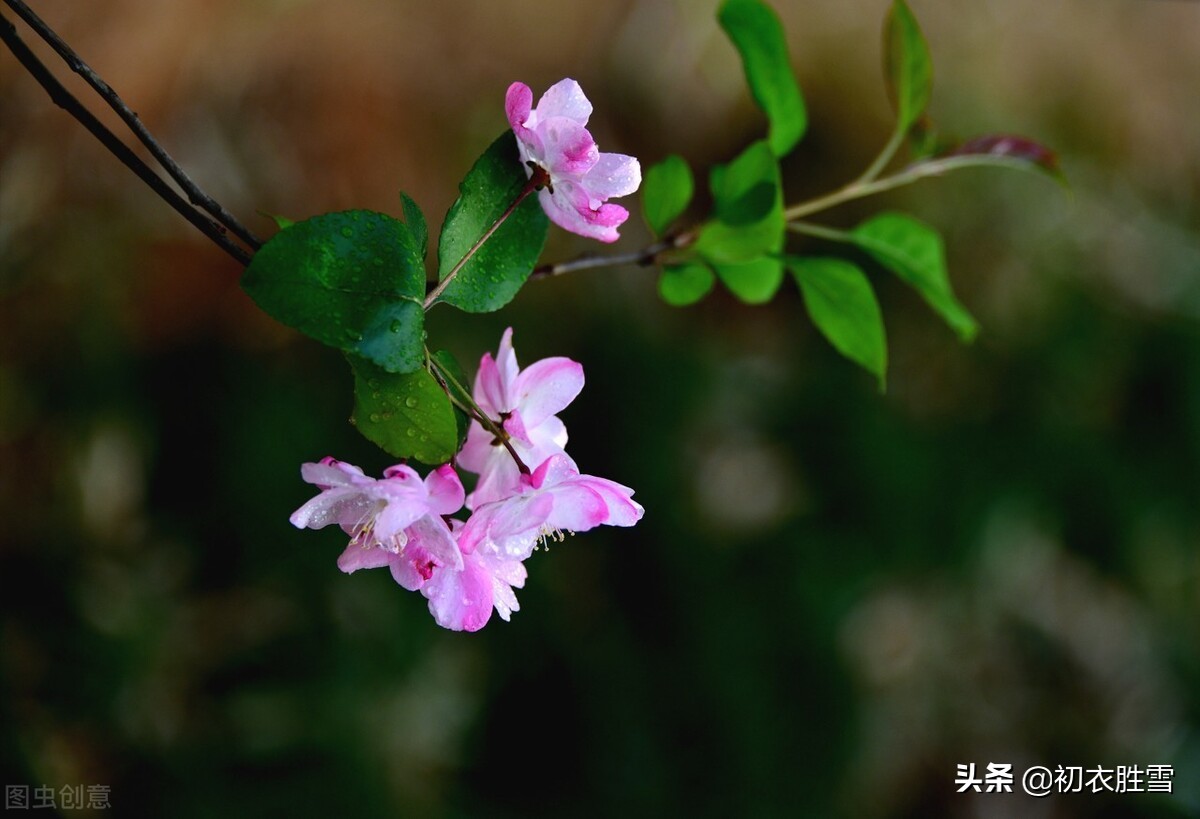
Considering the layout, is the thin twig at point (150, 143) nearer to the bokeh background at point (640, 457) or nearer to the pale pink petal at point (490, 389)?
the pale pink petal at point (490, 389)

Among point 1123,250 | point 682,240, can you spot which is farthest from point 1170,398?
point 682,240

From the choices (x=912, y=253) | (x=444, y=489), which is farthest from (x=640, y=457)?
(x=444, y=489)

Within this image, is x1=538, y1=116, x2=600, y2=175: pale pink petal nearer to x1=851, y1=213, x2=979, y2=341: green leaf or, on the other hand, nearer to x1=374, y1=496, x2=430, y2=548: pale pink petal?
x1=374, y1=496, x2=430, y2=548: pale pink petal

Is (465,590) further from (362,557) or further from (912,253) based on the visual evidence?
(912,253)

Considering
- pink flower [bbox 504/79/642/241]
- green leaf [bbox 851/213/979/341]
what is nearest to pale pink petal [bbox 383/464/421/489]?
pink flower [bbox 504/79/642/241]

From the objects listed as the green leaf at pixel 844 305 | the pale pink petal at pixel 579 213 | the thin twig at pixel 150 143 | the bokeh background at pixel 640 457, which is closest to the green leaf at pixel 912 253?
the green leaf at pixel 844 305

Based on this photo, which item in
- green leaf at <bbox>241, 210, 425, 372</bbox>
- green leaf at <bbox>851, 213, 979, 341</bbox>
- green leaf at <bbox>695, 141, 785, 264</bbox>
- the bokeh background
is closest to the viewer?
green leaf at <bbox>241, 210, 425, 372</bbox>
